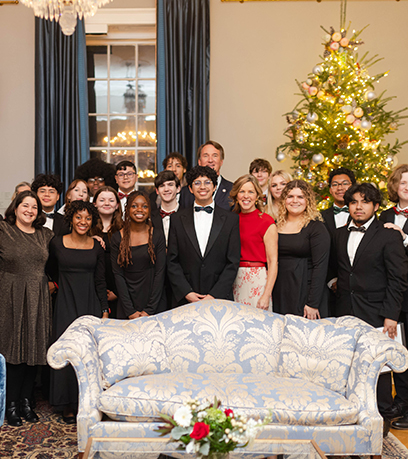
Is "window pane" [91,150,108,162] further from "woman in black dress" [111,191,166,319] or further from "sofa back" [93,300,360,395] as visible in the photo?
"sofa back" [93,300,360,395]

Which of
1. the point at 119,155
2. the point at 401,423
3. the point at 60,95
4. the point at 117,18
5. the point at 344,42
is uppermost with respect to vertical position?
the point at 117,18

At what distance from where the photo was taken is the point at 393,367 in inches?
101

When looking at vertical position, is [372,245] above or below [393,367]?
above

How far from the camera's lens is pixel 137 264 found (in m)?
3.50

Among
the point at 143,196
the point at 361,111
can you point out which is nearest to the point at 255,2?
the point at 361,111

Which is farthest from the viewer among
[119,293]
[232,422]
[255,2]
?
[255,2]

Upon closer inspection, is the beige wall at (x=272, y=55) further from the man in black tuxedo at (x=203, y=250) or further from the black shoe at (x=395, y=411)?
the black shoe at (x=395, y=411)

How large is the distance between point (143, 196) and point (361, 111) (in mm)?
2761

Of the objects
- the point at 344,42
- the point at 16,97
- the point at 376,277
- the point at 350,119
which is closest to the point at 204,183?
the point at 376,277

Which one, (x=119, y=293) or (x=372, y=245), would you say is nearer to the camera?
(x=372, y=245)

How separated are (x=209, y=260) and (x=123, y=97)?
→ 383cm

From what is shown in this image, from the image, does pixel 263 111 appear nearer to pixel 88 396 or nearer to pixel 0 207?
pixel 0 207

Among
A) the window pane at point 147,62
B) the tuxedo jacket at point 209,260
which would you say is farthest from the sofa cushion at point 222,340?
the window pane at point 147,62

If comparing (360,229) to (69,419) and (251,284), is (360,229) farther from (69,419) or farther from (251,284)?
(69,419)
